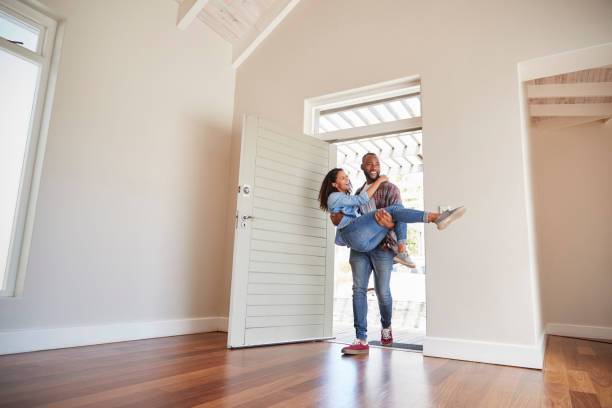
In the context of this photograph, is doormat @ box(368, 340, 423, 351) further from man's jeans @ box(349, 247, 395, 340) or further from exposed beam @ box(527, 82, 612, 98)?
exposed beam @ box(527, 82, 612, 98)

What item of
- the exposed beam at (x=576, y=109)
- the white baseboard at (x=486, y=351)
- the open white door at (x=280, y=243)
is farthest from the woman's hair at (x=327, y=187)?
the exposed beam at (x=576, y=109)

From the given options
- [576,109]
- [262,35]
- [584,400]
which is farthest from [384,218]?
[576,109]

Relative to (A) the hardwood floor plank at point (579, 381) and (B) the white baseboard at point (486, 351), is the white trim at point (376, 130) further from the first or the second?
(A) the hardwood floor plank at point (579, 381)

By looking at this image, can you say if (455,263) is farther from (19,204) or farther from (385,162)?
(385,162)

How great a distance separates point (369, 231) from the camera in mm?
2691

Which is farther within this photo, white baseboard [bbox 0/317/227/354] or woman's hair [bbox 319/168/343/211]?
woman's hair [bbox 319/168/343/211]

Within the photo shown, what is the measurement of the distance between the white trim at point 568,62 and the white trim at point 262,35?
→ 2.42 m

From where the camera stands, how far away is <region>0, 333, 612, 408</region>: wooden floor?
1.59m

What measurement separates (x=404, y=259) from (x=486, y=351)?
2.68ft

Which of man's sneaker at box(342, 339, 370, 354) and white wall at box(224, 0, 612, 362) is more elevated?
white wall at box(224, 0, 612, 362)

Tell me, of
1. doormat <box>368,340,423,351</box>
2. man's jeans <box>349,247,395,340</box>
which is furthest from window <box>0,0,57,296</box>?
doormat <box>368,340,423,351</box>

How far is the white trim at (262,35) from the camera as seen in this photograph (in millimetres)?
4086

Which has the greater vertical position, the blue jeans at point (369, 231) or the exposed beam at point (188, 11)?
the exposed beam at point (188, 11)

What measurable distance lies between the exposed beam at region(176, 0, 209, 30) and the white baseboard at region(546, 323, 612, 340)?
497 cm
